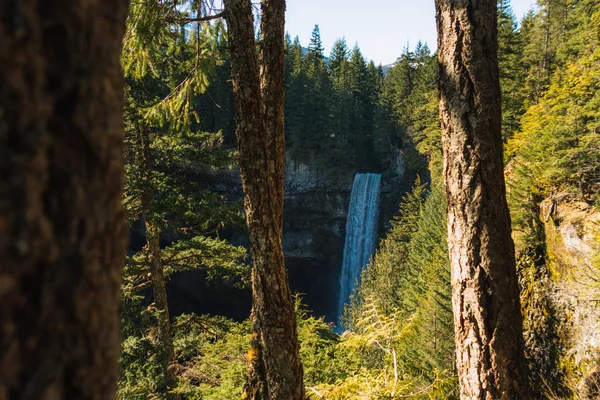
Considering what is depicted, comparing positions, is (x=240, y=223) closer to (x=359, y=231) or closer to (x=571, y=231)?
(x=571, y=231)

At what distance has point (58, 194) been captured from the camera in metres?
0.52

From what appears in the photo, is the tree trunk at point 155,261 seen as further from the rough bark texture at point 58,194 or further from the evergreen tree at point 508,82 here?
the evergreen tree at point 508,82

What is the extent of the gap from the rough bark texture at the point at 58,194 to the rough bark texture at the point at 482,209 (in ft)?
6.23

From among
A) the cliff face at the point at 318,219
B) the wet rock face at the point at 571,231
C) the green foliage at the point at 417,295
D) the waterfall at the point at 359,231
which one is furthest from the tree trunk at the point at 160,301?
the cliff face at the point at 318,219

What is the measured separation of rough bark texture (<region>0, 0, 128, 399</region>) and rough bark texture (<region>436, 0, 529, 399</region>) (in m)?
1.90

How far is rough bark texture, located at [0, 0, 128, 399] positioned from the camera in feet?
1.55

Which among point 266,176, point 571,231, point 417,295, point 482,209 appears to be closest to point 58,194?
point 482,209

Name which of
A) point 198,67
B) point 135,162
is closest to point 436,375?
point 198,67

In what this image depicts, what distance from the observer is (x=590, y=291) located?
6078 millimetres

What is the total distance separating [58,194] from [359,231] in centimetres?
3013

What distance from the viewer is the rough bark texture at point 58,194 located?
47 cm

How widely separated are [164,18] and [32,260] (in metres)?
3.68

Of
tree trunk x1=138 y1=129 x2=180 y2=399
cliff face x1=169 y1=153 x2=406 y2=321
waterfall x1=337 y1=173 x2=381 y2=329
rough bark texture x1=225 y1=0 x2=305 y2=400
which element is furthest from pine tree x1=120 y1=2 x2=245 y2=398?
cliff face x1=169 y1=153 x2=406 y2=321

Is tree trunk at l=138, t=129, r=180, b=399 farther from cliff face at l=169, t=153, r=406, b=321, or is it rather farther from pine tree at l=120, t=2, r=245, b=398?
cliff face at l=169, t=153, r=406, b=321
